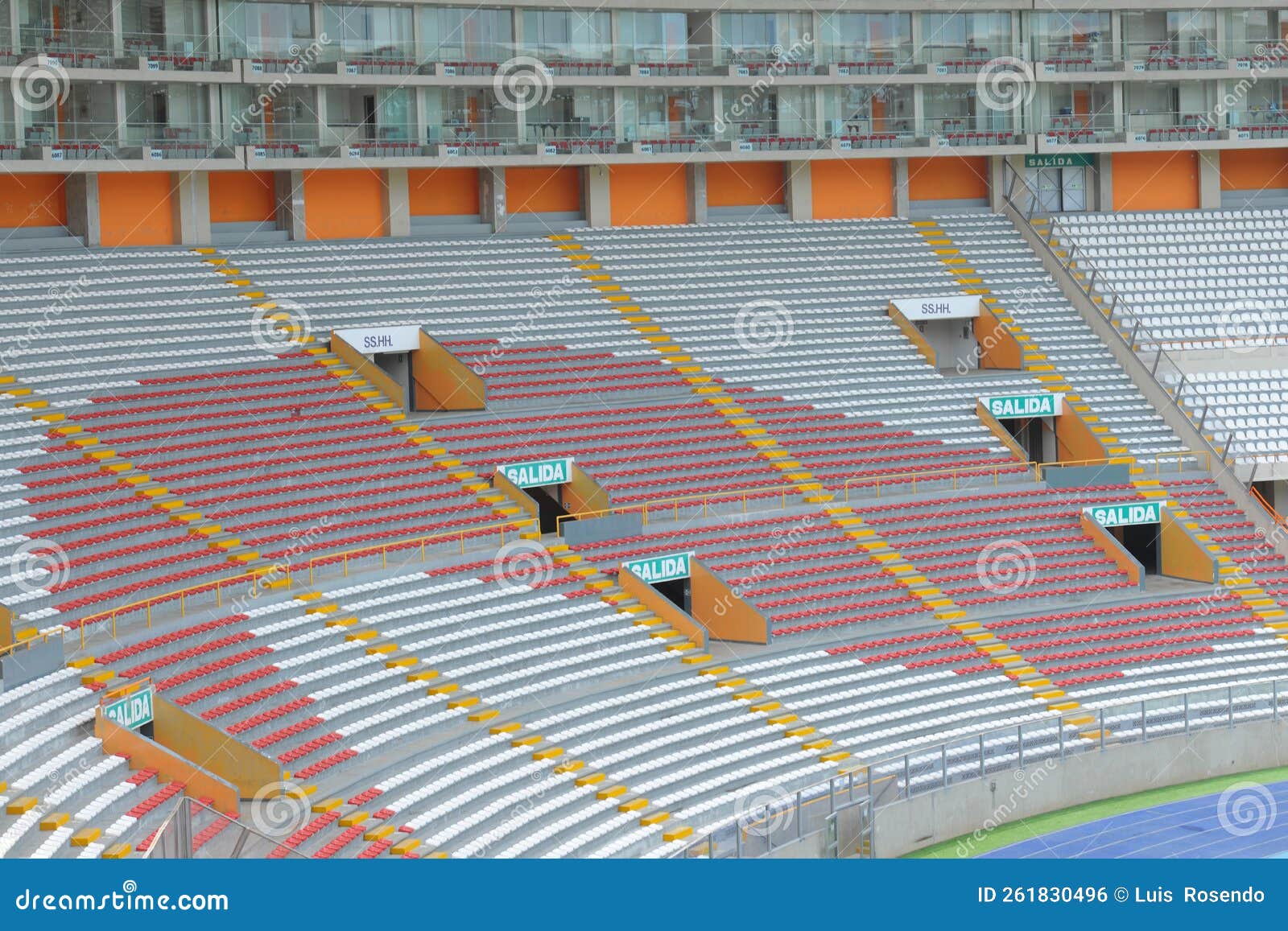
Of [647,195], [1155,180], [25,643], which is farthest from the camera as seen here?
[1155,180]

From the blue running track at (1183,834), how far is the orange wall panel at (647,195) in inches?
750

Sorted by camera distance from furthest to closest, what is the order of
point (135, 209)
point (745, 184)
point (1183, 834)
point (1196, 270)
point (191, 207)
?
1. point (745, 184)
2. point (1196, 270)
3. point (191, 207)
4. point (135, 209)
5. point (1183, 834)

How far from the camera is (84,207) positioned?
33.6 metres

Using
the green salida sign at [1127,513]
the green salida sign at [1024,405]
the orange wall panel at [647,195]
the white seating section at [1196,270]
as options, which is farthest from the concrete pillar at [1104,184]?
the green salida sign at [1127,513]

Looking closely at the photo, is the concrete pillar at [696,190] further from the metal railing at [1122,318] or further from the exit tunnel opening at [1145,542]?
the exit tunnel opening at [1145,542]

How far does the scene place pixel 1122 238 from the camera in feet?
133

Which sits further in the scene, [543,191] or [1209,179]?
[1209,179]

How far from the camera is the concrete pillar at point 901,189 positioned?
41.5 meters

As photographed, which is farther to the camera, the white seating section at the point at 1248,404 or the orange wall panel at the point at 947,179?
the orange wall panel at the point at 947,179

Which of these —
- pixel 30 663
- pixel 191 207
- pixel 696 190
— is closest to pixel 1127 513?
pixel 696 190

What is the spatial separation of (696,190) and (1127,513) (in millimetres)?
12617

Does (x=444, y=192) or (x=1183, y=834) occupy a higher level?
(x=444, y=192)

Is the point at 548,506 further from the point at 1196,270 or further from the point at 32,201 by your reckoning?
the point at 1196,270

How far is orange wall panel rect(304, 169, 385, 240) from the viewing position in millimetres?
36219
